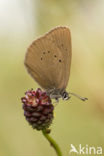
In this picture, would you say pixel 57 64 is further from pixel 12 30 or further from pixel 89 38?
pixel 12 30

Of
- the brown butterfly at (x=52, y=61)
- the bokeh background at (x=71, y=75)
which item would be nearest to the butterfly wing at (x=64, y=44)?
the brown butterfly at (x=52, y=61)

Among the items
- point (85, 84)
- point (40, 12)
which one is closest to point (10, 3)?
point (40, 12)

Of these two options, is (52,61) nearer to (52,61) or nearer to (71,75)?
(52,61)
